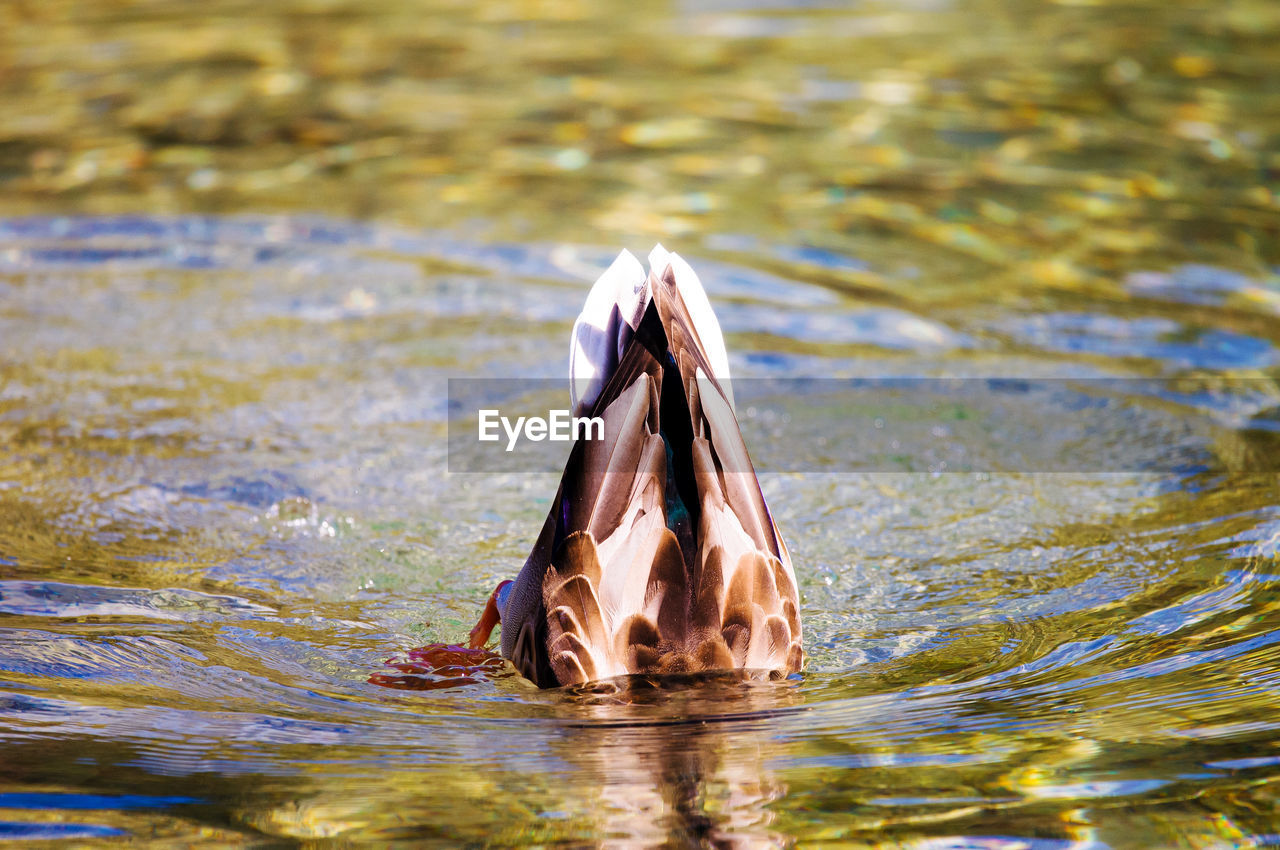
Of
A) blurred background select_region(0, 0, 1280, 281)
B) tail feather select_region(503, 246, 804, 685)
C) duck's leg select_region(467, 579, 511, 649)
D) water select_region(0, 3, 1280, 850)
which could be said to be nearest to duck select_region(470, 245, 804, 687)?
tail feather select_region(503, 246, 804, 685)

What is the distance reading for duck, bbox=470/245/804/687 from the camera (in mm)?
3088

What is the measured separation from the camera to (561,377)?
5445mm

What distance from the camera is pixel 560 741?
287 centimetres

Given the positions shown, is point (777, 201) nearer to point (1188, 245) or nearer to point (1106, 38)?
point (1188, 245)

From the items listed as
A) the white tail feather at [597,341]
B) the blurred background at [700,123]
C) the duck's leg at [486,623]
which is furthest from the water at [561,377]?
the white tail feather at [597,341]

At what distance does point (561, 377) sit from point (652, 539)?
7.87ft

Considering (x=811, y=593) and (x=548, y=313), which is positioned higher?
(x=548, y=313)

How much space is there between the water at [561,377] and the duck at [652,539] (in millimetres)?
105

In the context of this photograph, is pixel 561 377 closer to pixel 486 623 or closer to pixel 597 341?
pixel 486 623

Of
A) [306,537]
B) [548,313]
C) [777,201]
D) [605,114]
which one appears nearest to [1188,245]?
[777,201]

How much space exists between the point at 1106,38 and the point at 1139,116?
5.79 ft

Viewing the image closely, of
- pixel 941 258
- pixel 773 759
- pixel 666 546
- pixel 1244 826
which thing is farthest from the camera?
pixel 941 258

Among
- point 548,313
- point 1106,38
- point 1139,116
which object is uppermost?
point 1106,38

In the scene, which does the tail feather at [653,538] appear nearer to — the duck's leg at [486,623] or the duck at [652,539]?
the duck at [652,539]
